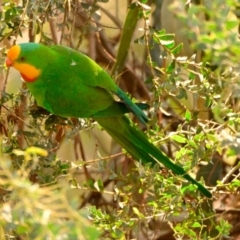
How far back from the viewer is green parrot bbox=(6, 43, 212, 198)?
72 cm

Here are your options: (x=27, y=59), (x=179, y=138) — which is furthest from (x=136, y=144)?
(x=27, y=59)

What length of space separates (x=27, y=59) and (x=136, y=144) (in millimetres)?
207

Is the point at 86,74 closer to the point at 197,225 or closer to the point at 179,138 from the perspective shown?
the point at 179,138

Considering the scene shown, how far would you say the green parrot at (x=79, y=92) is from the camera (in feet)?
2.38

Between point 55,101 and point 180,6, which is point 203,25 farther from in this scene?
point 55,101

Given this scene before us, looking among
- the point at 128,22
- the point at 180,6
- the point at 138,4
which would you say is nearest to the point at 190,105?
the point at 128,22

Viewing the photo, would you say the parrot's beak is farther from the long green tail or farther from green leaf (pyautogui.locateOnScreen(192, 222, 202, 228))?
green leaf (pyautogui.locateOnScreen(192, 222, 202, 228))

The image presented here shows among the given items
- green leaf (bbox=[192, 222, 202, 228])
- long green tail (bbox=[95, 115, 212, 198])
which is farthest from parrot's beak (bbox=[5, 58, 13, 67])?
green leaf (bbox=[192, 222, 202, 228])

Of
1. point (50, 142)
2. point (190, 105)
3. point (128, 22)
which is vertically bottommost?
point (190, 105)

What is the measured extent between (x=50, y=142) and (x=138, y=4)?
0.24 metres

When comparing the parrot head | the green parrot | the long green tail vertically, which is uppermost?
the parrot head

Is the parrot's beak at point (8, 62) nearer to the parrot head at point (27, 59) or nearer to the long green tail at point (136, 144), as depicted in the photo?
the parrot head at point (27, 59)

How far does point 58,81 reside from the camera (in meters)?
0.75

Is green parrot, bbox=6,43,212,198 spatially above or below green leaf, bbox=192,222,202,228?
above
